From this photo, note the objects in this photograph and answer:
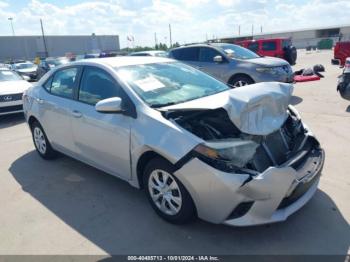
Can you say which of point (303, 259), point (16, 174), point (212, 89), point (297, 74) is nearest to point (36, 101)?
point (16, 174)

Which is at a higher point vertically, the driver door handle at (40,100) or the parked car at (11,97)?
the driver door handle at (40,100)

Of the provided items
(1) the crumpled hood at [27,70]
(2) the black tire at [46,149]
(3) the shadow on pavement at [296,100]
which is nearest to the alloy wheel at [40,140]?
(2) the black tire at [46,149]

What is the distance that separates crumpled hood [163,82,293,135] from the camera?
2.90 m

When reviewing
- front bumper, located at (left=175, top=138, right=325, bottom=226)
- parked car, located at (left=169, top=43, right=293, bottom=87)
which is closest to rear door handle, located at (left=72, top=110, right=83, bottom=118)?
front bumper, located at (left=175, top=138, right=325, bottom=226)

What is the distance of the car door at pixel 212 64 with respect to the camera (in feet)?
30.3

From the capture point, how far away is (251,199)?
8.69 feet

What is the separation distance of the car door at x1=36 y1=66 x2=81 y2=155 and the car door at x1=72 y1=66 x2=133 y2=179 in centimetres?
17

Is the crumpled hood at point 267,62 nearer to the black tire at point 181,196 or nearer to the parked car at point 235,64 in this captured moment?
the parked car at point 235,64

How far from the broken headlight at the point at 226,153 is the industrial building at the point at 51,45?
A: 58.2 m

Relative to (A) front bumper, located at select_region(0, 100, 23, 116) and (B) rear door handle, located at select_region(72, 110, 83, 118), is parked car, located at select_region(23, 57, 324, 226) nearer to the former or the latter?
(B) rear door handle, located at select_region(72, 110, 83, 118)

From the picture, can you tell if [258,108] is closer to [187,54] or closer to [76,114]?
[76,114]

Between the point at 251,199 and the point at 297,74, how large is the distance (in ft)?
39.4

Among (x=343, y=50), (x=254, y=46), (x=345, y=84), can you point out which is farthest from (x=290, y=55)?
(x=345, y=84)

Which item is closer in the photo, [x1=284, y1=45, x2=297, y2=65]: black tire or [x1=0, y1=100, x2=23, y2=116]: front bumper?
[x1=0, y1=100, x2=23, y2=116]: front bumper
